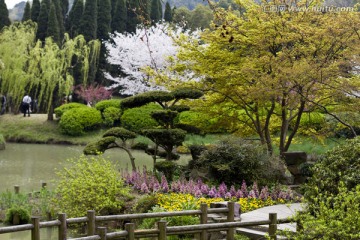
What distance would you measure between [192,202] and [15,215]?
3409 millimetres

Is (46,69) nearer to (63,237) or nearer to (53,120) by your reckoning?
(53,120)

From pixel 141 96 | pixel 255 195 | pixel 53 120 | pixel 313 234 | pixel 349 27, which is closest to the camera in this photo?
pixel 313 234

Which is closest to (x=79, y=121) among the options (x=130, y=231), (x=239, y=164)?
(x=239, y=164)

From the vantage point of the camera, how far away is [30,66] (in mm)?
33625

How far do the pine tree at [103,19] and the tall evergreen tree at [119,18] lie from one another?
0.72m

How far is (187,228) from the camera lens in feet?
27.8

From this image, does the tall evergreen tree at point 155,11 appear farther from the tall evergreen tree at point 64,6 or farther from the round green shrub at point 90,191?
the round green shrub at point 90,191

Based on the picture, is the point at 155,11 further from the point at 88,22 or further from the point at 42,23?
the point at 42,23

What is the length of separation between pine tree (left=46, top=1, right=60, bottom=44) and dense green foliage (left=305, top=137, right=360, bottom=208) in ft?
103

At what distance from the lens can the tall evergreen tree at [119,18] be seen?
4334 centimetres

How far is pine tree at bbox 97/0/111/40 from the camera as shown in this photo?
42.5 m

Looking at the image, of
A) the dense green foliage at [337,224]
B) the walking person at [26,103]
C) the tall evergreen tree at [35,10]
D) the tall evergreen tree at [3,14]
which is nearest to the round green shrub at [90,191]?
the dense green foliage at [337,224]

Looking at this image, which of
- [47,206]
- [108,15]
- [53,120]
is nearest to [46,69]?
[53,120]

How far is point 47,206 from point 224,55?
5708mm
